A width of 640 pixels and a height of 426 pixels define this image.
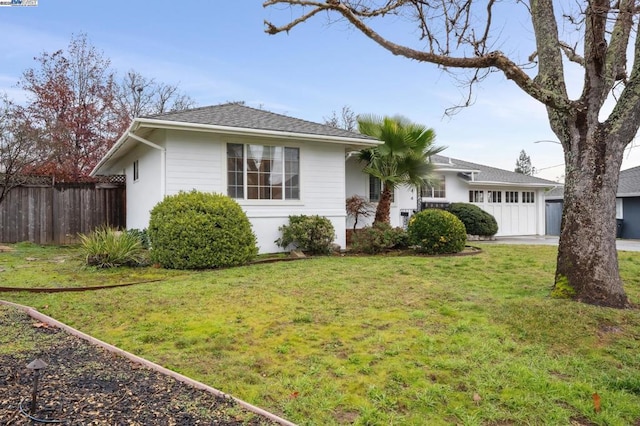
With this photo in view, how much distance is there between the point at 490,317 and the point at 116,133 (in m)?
20.8

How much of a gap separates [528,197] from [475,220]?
533 centimetres

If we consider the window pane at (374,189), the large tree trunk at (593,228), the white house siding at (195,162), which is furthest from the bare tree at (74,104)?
the large tree trunk at (593,228)

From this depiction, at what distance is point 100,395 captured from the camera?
274 centimetres

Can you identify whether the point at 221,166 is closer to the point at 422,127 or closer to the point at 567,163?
the point at 422,127

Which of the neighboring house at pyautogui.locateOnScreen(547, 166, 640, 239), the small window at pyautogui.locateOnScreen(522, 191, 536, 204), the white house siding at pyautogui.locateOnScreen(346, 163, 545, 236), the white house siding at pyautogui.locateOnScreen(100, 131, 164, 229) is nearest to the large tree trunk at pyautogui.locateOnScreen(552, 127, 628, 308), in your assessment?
the white house siding at pyautogui.locateOnScreen(100, 131, 164, 229)

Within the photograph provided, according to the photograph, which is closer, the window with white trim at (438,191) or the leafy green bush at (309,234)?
the leafy green bush at (309,234)

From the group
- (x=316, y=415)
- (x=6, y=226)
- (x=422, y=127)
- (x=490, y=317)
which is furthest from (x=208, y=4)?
(x=316, y=415)

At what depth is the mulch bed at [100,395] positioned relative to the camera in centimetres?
A: 246

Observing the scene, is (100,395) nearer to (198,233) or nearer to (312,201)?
(198,233)

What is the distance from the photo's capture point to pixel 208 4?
11.5 meters

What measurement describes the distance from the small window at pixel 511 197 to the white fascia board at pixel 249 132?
10.4m

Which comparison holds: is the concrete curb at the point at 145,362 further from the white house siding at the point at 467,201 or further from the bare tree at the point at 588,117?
the white house siding at the point at 467,201

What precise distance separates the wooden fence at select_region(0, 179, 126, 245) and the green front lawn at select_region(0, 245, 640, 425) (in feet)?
24.0

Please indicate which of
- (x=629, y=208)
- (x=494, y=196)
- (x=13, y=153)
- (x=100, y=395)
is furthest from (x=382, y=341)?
(x=629, y=208)
